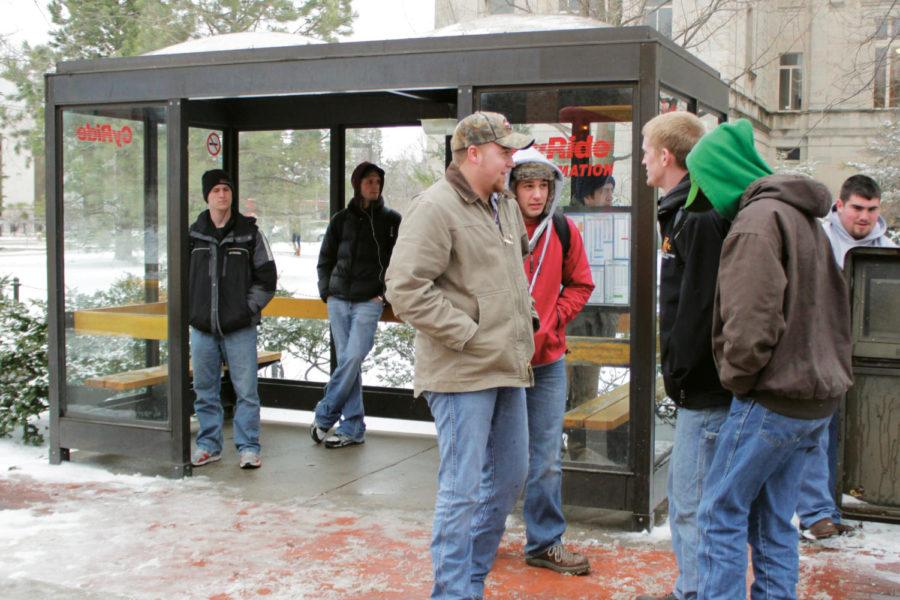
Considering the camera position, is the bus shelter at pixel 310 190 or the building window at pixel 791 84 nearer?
the bus shelter at pixel 310 190

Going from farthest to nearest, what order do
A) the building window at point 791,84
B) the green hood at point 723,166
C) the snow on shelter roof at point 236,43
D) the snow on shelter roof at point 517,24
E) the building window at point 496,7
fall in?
the building window at point 791,84 < the building window at point 496,7 < the snow on shelter roof at point 236,43 < the snow on shelter roof at point 517,24 < the green hood at point 723,166

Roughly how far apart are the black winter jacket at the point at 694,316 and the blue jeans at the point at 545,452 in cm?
110

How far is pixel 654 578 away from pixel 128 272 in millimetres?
4039

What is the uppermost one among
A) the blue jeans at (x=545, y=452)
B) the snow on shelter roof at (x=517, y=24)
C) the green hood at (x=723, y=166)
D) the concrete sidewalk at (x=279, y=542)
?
the snow on shelter roof at (x=517, y=24)

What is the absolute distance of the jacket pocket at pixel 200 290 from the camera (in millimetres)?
6594

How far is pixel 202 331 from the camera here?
668cm

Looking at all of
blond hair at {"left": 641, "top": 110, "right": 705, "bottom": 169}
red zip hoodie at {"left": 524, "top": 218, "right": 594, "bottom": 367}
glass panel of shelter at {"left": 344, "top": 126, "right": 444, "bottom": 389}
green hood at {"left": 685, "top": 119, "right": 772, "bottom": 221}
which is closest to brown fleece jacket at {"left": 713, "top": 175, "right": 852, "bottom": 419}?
green hood at {"left": 685, "top": 119, "right": 772, "bottom": 221}

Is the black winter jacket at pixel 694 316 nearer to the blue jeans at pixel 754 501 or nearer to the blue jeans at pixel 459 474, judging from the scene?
the blue jeans at pixel 754 501

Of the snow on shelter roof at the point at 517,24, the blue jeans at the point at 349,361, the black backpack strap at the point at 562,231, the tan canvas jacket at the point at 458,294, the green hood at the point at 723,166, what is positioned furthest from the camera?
the blue jeans at the point at 349,361

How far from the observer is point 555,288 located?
4801 millimetres

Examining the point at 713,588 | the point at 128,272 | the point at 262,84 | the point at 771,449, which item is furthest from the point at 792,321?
the point at 128,272

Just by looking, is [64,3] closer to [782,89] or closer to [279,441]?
[279,441]

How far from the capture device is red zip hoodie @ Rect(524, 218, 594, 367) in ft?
15.3

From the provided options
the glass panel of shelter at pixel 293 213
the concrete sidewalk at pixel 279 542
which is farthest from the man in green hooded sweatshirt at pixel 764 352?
the glass panel of shelter at pixel 293 213
